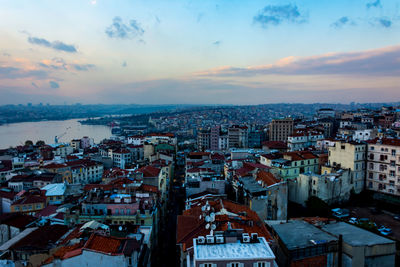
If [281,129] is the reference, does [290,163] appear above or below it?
below

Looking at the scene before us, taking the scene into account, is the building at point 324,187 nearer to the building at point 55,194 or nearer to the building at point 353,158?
the building at point 353,158

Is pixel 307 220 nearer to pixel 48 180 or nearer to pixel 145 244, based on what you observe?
pixel 145 244

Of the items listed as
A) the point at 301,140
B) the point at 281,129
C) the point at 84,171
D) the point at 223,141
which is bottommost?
the point at 84,171

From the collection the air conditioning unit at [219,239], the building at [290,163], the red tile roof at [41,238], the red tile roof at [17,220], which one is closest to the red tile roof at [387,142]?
the building at [290,163]

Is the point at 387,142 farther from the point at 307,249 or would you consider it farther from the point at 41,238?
the point at 41,238

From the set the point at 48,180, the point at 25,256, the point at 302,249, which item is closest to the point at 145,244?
the point at 25,256

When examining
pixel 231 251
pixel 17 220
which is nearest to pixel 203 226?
pixel 231 251

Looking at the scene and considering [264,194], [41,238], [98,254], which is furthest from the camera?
[264,194]
